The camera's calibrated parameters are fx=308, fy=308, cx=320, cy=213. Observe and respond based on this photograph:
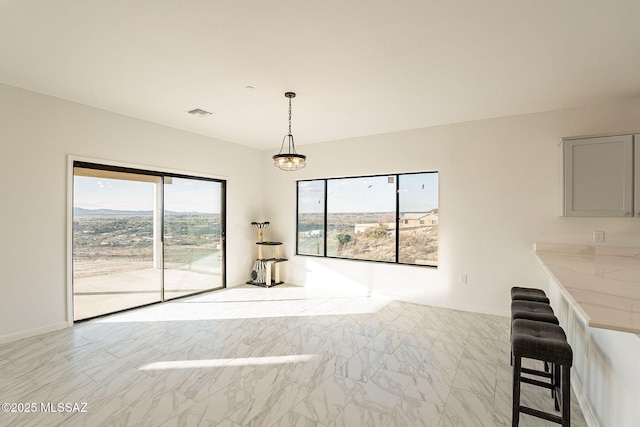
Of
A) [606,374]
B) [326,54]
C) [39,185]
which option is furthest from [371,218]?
[39,185]

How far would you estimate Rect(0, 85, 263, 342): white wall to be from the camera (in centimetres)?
338

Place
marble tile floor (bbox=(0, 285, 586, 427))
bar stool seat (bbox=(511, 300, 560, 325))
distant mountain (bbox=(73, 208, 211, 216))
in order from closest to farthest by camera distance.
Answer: marble tile floor (bbox=(0, 285, 586, 427))
bar stool seat (bbox=(511, 300, 560, 325))
distant mountain (bbox=(73, 208, 211, 216))

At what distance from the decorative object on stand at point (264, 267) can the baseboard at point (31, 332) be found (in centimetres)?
298

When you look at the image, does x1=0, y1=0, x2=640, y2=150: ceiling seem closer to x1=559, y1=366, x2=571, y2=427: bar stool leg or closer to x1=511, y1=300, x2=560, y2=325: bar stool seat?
x1=511, y1=300, x2=560, y2=325: bar stool seat

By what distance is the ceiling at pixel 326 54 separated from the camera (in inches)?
83.3

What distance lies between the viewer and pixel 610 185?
340 cm

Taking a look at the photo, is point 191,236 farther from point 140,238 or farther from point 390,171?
point 390,171

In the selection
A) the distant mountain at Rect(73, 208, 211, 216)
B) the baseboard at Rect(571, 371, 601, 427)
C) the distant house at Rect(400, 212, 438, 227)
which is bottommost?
the baseboard at Rect(571, 371, 601, 427)

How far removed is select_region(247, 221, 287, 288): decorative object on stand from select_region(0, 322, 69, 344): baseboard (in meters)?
2.98

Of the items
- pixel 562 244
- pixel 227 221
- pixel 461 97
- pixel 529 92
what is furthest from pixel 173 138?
pixel 562 244

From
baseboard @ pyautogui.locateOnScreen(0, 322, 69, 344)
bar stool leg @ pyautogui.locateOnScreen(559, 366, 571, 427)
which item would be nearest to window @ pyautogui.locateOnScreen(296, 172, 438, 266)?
bar stool leg @ pyautogui.locateOnScreen(559, 366, 571, 427)

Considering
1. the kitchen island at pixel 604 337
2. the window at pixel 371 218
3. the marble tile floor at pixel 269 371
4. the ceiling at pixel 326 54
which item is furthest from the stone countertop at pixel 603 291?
the window at pixel 371 218

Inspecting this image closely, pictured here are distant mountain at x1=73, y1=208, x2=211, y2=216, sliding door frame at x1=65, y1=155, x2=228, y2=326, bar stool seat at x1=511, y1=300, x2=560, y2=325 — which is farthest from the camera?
distant mountain at x1=73, y1=208, x2=211, y2=216

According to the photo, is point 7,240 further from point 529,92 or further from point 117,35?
point 529,92
